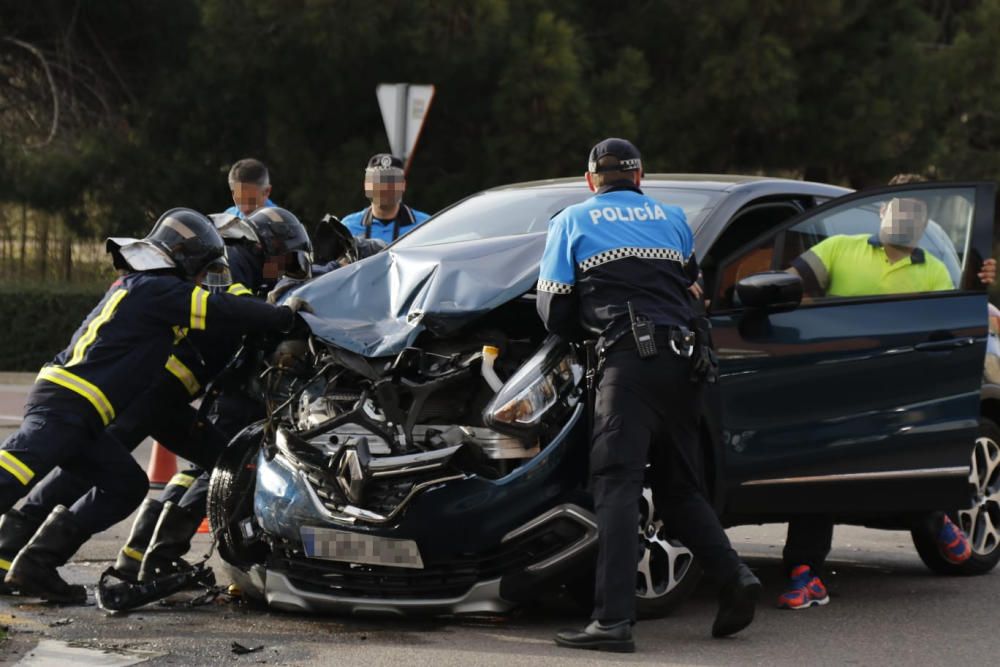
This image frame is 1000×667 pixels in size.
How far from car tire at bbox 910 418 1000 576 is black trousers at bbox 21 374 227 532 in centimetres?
323

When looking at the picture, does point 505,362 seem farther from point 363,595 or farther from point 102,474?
point 102,474

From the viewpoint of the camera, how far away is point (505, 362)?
6.44 metres

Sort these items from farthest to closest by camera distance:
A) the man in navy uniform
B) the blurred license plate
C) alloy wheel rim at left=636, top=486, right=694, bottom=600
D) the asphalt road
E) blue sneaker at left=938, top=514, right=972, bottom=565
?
the man in navy uniform < blue sneaker at left=938, top=514, right=972, bottom=565 < alloy wheel rim at left=636, top=486, right=694, bottom=600 < the blurred license plate < the asphalt road

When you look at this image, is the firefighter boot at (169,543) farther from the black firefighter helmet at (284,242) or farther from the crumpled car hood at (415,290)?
the black firefighter helmet at (284,242)

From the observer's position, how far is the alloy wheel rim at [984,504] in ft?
26.4

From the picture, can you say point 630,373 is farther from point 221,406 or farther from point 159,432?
point 159,432

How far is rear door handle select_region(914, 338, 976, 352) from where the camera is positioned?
7.32 meters

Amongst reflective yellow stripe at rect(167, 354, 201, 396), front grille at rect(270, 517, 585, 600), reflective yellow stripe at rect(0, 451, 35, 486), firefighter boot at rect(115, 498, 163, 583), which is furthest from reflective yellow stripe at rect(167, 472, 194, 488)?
front grille at rect(270, 517, 585, 600)

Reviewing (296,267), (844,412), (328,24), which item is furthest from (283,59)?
(844,412)

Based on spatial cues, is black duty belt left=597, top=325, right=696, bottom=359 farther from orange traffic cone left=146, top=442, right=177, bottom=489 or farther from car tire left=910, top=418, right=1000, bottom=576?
orange traffic cone left=146, top=442, right=177, bottom=489

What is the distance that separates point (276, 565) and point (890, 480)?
2.60 m

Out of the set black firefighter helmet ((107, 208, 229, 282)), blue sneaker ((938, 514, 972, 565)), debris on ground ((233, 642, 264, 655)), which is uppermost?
black firefighter helmet ((107, 208, 229, 282))

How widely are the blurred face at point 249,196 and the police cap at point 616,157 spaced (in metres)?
3.35

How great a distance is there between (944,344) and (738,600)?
1.77 meters
